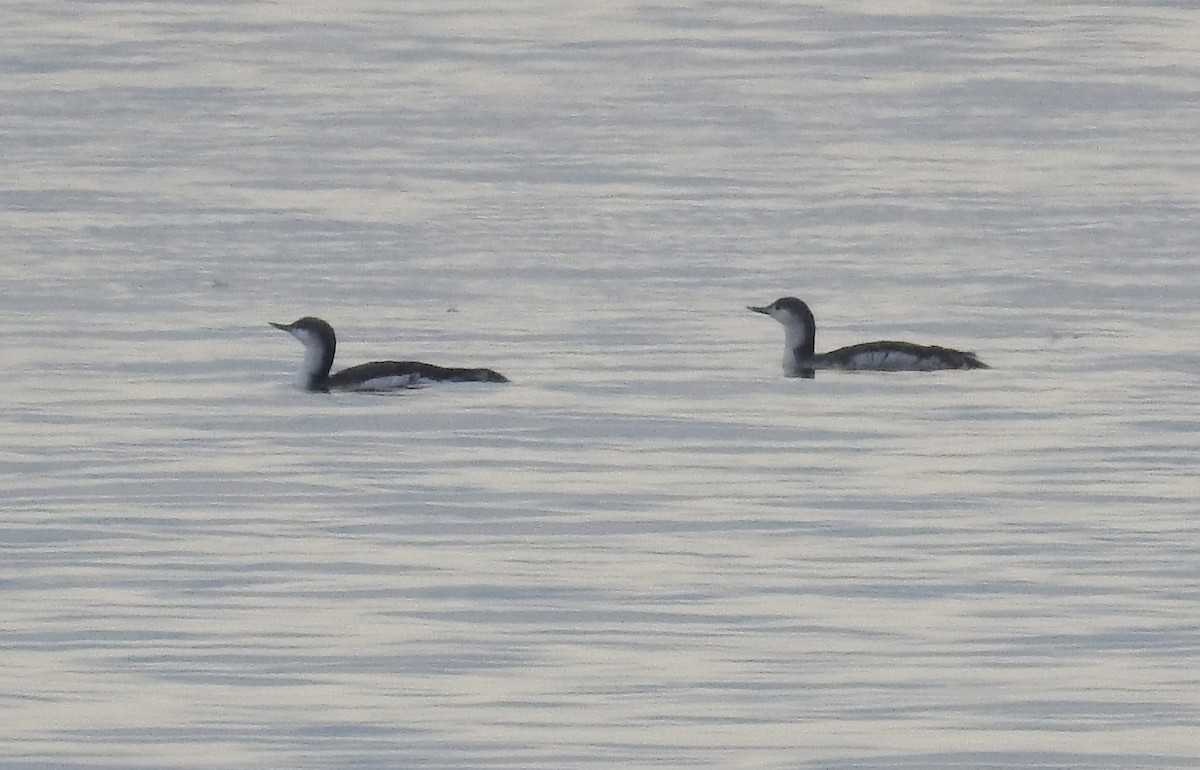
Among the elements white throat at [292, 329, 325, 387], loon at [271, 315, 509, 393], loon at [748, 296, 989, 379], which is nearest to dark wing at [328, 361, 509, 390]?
loon at [271, 315, 509, 393]

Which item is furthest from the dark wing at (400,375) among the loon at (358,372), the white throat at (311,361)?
the white throat at (311,361)

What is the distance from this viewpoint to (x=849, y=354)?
64.6ft

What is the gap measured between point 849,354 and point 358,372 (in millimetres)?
2764

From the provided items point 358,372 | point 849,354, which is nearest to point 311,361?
point 358,372

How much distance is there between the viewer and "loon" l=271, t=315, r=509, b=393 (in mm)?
18562

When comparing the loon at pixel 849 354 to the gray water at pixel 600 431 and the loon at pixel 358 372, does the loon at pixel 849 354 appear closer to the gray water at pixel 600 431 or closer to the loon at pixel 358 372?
the gray water at pixel 600 431

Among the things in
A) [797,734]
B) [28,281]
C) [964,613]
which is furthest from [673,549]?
[28,281]

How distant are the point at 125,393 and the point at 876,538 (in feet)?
18.9

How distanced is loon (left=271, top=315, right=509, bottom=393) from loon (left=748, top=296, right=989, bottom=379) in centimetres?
195

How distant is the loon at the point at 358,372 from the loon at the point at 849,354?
1945mm

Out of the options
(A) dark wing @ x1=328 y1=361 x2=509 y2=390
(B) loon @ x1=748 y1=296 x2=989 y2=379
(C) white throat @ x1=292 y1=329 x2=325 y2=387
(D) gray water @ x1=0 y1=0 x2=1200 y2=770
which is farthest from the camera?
(C) white throat @ x1=292 y1=329 x2=325 y2=387

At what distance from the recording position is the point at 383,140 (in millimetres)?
33688

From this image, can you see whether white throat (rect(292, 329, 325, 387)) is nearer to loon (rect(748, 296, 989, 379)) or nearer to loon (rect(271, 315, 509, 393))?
loon (rect(271, 315, 509, 393))

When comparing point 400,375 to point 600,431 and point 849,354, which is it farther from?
point 849,354
